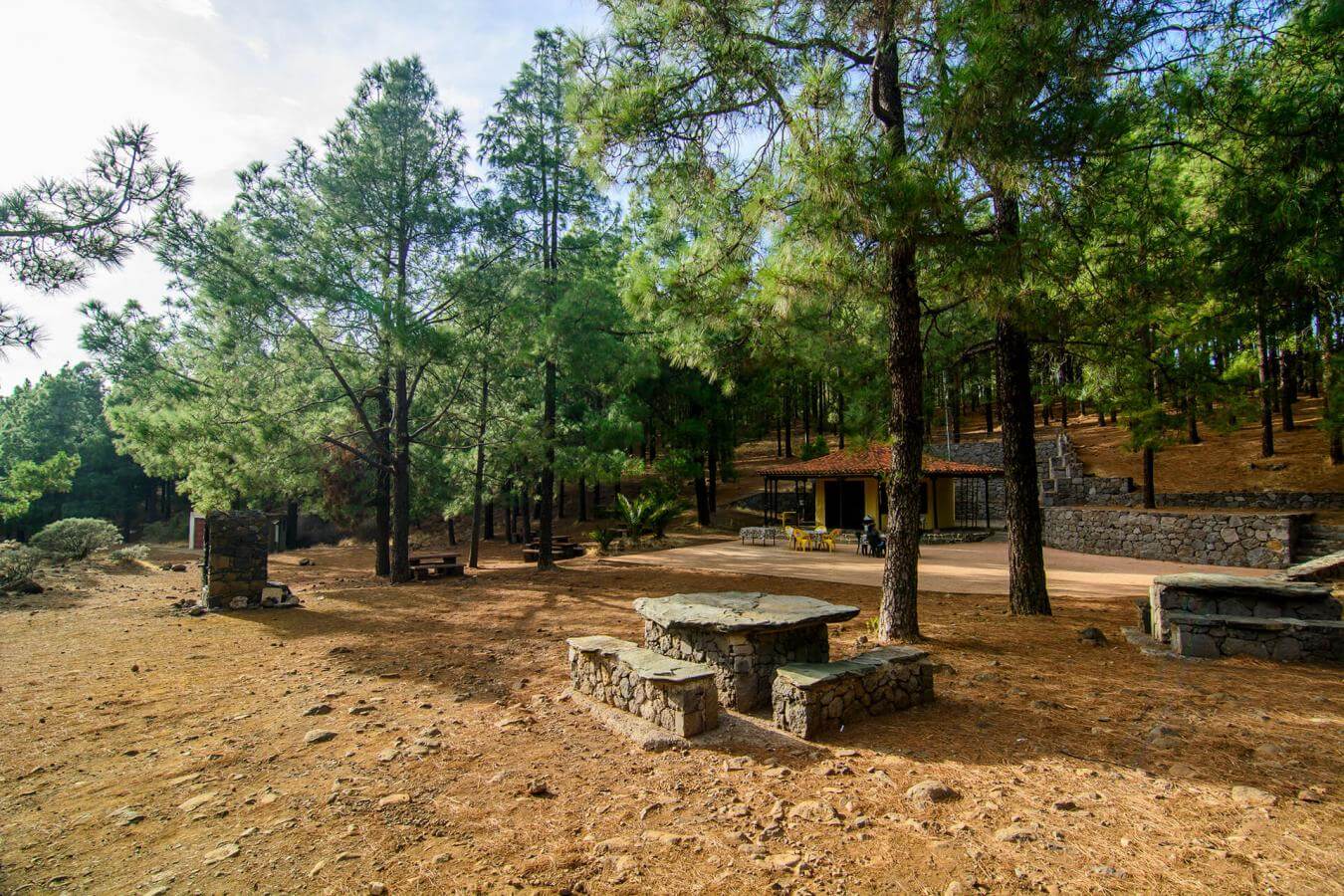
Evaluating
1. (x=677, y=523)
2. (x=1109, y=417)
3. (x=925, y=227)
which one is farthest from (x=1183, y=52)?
(x=1109, y=417)

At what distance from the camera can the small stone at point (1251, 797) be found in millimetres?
3033

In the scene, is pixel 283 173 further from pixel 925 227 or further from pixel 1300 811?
pixel 1300 811

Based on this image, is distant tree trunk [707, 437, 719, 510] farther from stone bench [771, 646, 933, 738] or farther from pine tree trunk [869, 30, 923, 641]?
stone bench [771, 646, 933, 738]

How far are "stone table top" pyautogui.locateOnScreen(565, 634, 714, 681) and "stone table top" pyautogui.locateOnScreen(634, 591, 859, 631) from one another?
1.02ft

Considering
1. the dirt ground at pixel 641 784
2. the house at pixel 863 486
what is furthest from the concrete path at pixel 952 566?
the dirt ground at pixel 641 784

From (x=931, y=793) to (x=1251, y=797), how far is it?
1.56 m

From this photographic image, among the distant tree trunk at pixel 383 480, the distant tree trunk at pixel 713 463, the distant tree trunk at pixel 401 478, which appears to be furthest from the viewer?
the distant tree trunk at pixel 713 463

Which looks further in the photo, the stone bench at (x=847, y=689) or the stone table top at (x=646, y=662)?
the stone table top at (x=646, y=662)

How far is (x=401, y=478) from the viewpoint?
1285 centimetres

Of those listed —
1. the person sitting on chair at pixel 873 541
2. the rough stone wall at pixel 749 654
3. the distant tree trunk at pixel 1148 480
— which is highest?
the distant tree trunk at pixel 1148 480

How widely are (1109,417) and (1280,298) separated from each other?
30.3 meters

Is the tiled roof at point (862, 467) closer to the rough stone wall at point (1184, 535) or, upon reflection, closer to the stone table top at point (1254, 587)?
the rough stone wall at point (1184, 535)

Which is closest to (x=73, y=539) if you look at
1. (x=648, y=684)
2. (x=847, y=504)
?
(x=648, y=684)

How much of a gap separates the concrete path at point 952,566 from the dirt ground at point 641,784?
→ 16.2 ft
